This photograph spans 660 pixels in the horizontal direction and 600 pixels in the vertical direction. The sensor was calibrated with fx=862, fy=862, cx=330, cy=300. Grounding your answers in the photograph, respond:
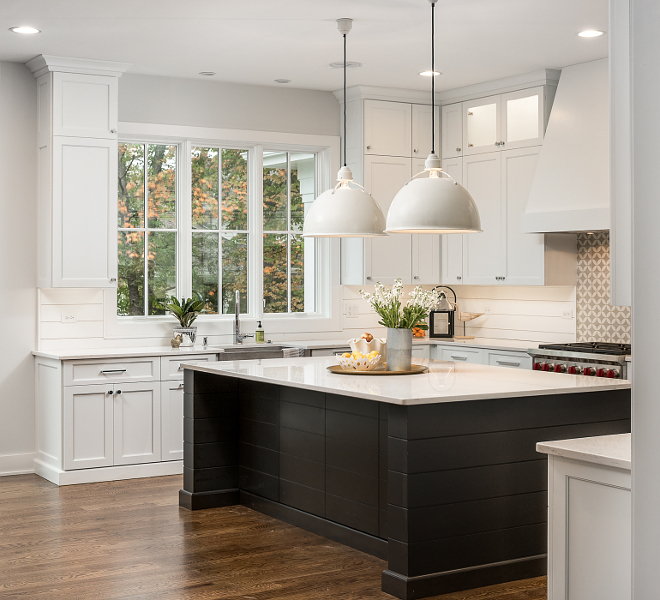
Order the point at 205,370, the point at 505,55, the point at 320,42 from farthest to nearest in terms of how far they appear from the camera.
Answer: the point at 505,55 < the point at 320,42 < the point at 205,370

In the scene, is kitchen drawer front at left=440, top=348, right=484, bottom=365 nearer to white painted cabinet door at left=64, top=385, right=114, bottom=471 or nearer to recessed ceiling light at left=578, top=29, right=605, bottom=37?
recessed ceiling light at left=578, top=29, right=605, bottom=37

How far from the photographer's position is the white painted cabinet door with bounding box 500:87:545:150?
242 inches

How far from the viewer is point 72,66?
18.7 ft

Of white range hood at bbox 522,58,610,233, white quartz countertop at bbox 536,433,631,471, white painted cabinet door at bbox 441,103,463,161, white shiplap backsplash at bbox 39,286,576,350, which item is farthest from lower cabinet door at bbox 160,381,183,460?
white quartz countertop at bbox 536,433,631,471

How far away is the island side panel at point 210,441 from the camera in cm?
494

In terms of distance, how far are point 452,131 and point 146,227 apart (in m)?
2.54

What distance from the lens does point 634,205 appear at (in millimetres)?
1491

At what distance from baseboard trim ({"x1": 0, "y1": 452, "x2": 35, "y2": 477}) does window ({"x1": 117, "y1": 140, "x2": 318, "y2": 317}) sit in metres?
1.21

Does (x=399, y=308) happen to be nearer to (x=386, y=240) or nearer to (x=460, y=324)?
(x=386, y=240)

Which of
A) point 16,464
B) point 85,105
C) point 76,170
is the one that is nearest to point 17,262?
point 76,170

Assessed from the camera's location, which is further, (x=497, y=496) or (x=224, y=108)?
(x=224, y=108)

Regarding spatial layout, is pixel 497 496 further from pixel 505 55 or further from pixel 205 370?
pixel 505 55

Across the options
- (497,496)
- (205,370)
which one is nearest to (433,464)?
(497,496)

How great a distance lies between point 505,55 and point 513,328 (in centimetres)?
222
